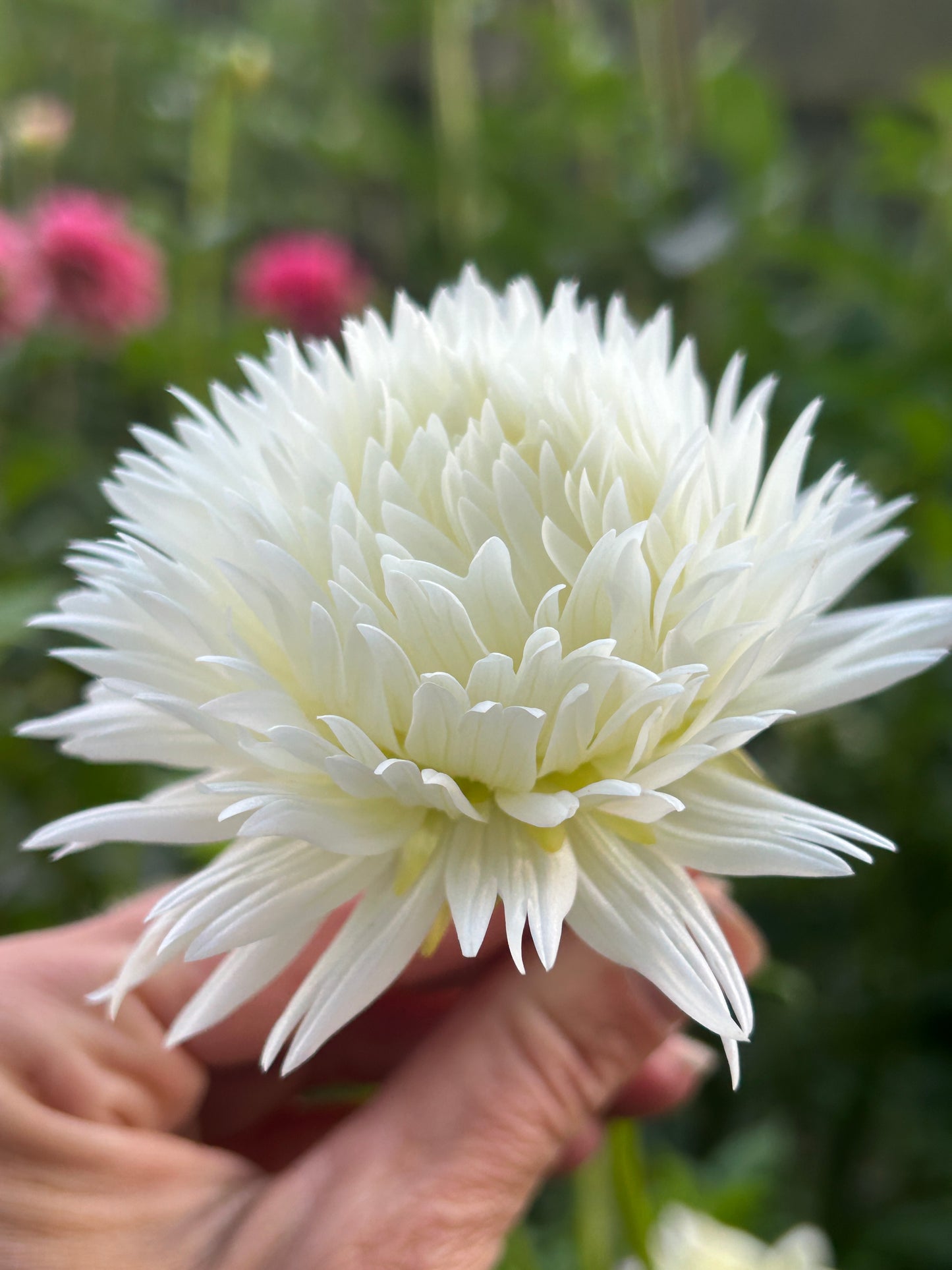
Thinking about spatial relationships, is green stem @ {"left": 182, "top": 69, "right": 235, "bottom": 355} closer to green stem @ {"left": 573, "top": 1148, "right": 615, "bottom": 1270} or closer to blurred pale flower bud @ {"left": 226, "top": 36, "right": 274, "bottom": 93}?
blurred pale flower bud @ {"left": 226, "top": 36, "right": 274, "bottom": 93}

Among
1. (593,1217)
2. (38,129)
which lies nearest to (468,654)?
(593,1217)

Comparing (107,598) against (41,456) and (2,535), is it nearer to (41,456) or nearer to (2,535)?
(41,456)

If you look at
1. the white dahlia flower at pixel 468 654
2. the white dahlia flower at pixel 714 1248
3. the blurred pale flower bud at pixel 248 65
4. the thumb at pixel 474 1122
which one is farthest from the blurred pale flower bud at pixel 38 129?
the white dahlia flower at pixel 714 1248

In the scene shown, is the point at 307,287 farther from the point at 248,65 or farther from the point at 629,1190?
the point at 629,1190

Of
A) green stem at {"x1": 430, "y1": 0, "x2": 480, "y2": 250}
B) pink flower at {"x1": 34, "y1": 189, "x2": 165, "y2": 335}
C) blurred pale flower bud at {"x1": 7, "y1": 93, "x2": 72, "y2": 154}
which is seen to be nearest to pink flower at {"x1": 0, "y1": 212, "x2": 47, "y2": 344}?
pink flower at {"x1": 34, "y1": 189, "x2": 165, "y2": 335}

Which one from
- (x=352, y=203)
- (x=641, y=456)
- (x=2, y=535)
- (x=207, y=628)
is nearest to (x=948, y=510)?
(x=641, y=456)

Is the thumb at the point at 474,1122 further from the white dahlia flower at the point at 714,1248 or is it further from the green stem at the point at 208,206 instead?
the green stem at the point at 208,206

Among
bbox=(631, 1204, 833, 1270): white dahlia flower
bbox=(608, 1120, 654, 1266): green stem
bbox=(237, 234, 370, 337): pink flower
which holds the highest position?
→ bbox=(237, 234, 370, 337): pink flower
